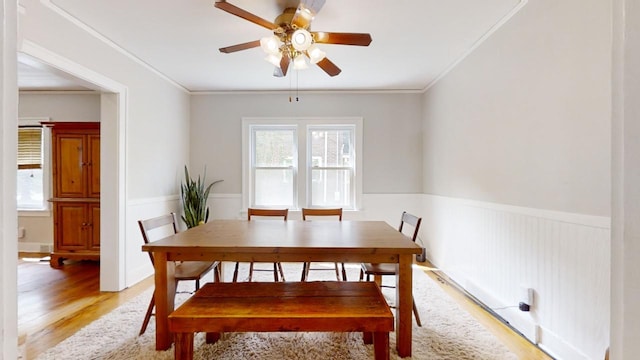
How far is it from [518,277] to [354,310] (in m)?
1.49

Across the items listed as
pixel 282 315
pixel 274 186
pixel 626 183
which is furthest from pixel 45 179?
pixel 626 183

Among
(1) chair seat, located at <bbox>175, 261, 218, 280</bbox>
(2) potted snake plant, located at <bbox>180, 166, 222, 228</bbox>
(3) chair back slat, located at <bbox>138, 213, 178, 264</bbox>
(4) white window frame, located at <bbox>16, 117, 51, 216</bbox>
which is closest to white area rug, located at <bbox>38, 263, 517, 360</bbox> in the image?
(1) chair seat, located at <bbox>175, 261, 218, 280</bbox>

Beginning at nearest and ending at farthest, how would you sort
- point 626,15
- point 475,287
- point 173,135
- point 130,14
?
point 626,15
point 130,14
point 475,287
point 173,135

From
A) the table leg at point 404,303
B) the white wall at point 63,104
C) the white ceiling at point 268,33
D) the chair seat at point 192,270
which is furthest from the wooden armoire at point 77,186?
the table leg at point 404,303

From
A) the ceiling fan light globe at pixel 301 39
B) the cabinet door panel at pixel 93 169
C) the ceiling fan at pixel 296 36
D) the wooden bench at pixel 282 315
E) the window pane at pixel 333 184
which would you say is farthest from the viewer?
the window pane at pixel 333 184

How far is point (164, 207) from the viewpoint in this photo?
160 inches

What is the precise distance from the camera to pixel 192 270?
2.38 metres

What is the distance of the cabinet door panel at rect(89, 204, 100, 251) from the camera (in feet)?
13.1

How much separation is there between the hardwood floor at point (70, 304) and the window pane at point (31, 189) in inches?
43.1

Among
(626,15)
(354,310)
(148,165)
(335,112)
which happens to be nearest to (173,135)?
(148,165)

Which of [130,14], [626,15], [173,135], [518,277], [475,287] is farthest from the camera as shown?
[173,135]

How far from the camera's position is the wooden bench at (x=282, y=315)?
5.15 ft

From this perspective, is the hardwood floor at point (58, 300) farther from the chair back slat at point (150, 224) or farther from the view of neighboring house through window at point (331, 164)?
the view of neighboring house through window at point (331, 164)

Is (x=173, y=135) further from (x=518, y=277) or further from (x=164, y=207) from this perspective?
(x=518, y=277)
